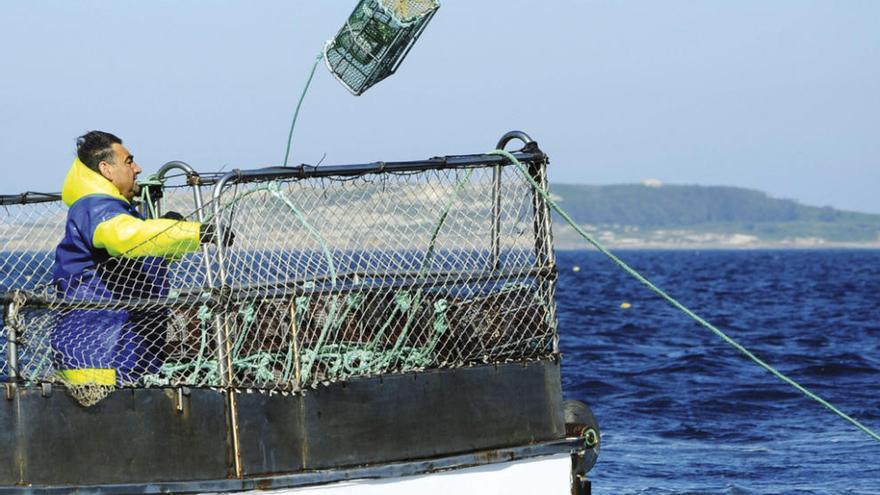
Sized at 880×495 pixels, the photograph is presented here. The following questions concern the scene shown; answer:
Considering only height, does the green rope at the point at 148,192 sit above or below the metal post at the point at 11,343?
above

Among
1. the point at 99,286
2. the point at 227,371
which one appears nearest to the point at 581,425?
the point at 227,371

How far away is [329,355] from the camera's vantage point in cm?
672

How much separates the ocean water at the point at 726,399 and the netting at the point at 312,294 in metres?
4.79

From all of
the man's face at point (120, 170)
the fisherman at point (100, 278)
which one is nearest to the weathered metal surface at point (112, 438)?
the fisherman at point (100, 278)

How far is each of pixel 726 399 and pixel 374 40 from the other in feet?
34.6

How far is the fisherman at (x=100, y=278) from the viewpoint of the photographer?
6.36 m

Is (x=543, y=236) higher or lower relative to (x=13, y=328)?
higher

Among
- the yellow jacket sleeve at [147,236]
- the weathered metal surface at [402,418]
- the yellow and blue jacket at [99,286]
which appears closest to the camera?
the yellow jacket sleeve at [147,236]

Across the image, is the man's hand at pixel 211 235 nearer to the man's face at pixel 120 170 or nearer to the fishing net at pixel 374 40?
the man's face at pixel 120 170

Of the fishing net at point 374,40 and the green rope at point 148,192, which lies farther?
the fishing net at point 374,40

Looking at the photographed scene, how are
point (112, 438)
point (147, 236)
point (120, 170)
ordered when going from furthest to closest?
1. point (120, 170)
2. point (112, 438)
3. point (147, 236)

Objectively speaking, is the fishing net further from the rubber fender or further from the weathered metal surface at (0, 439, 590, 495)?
the weathered metal surface at (0, 439, 590, 495)

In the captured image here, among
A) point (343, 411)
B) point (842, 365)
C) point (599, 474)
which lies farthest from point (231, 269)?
point (842, 365)

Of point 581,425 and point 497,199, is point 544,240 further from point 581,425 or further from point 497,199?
point 581,425
